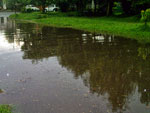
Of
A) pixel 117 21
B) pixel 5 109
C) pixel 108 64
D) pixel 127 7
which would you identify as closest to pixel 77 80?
pixel 108 64

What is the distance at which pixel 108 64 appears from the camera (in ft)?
34.7

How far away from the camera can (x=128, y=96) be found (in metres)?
7.06

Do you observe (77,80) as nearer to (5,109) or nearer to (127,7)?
(5,109)

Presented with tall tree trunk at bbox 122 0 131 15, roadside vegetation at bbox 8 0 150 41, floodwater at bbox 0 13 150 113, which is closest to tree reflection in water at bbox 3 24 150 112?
floodwater at bbox 0 13 150 113

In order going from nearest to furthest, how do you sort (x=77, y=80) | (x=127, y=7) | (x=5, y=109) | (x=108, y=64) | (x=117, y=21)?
1. (x=5, y=109)
2. (x=77, y=80)
3. (x=108, y=64)
4. (x=117, y=21)
5. (x=127, y=7)

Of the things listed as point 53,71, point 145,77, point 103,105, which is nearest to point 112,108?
point 103,105

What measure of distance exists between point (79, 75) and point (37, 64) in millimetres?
2519

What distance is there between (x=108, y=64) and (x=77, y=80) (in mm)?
2580

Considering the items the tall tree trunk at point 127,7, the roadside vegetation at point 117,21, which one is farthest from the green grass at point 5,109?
the tall tree trunk at point 127,7

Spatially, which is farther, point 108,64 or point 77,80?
point 108,64

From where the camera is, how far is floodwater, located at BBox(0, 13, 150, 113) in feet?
21.2

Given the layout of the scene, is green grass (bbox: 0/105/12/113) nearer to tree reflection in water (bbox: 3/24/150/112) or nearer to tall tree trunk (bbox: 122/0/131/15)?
tree reflection in water (bbox: 3/24/150/112)

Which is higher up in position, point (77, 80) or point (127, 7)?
point (127, 7)

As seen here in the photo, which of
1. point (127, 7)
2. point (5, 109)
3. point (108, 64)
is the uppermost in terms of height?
point (127, 7)
